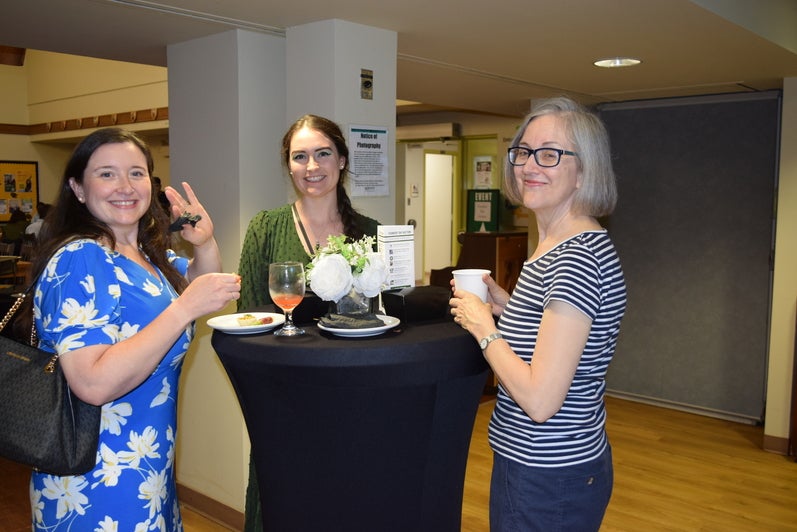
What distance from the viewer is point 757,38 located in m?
3.50

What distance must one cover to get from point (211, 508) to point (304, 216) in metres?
2.05

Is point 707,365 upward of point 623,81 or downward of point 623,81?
downward

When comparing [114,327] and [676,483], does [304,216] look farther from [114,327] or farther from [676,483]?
[676,483]

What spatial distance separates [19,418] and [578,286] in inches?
50.2

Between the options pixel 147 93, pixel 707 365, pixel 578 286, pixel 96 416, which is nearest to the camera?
pixel 578 286

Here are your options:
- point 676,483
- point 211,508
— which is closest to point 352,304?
point 211,508

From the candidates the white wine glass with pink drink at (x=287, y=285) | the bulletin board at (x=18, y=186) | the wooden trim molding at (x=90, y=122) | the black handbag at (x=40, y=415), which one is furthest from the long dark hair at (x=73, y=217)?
the bulletin board at (x=18, y=186)

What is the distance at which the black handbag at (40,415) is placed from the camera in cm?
154

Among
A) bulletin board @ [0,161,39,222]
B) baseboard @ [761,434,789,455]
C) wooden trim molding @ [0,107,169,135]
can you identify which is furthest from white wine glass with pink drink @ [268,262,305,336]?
bulletin board @ [0,161,39,222]

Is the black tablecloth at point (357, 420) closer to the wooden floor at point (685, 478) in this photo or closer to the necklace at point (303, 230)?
the necklace at point (303, 230)

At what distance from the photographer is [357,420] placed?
58.1 inches

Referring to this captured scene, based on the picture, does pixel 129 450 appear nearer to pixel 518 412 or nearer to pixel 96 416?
pixel 96 416

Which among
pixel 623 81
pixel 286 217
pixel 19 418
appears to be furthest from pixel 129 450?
pixel 623 81

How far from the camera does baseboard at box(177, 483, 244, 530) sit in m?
3.61
